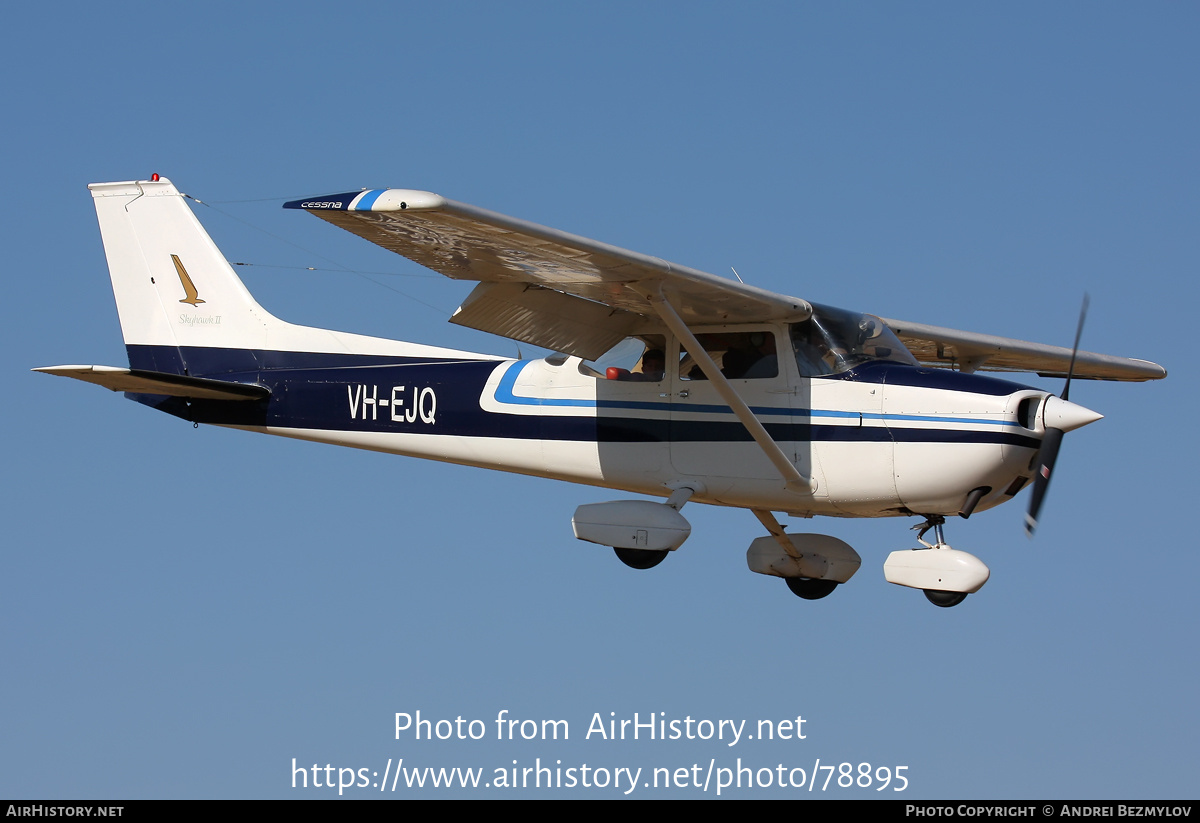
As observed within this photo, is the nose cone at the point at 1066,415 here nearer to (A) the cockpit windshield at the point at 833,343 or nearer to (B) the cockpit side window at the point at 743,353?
(A) the cockpit windshield at the point at 833,343

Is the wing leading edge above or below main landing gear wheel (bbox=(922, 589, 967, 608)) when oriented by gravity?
above

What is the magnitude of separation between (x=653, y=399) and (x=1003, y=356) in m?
4.61

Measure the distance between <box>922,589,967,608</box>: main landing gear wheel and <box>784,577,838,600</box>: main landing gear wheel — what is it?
1816mm

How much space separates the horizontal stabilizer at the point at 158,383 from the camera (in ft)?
42.3

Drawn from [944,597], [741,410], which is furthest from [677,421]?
[944,597]

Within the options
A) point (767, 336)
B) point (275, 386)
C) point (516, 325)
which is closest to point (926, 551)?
point (767, 336)

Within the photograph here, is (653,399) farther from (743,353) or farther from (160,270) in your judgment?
(160,270)

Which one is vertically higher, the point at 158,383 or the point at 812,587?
the point at 158,383

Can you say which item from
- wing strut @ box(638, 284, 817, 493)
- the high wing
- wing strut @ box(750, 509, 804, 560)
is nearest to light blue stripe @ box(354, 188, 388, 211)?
the high wing

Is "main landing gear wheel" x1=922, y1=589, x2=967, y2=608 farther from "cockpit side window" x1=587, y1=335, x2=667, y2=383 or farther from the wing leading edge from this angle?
"cockpit side window" x1=587, y1=335, x2=667, y2=383

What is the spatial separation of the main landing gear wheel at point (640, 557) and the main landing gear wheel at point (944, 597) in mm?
2145

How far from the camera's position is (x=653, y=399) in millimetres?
12875

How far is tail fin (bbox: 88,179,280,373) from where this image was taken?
1540 cm
